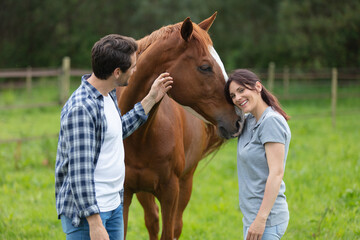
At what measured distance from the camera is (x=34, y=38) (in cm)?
2847

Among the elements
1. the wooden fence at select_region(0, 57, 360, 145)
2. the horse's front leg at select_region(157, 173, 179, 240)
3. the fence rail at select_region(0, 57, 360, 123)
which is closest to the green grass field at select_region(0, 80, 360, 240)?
the horse's front leg at select_region(157, 173, 179, 240)

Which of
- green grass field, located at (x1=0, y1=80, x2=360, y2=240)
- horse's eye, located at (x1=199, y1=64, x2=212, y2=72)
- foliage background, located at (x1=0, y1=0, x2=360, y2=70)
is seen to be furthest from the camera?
foliage background, located at (x1=0, y1=0, x2=360, y2=70)

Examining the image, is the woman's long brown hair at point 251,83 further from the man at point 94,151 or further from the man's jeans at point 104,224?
the man's jeans at point 104,224

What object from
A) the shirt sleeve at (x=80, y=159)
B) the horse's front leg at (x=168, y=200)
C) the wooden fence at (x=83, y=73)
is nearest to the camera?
the shirt sleeve at (x=80, y=159)

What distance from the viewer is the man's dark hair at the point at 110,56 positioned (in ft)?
6.03

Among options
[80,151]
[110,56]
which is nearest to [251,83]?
[110,56]

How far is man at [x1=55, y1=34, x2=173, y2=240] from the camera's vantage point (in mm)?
1711

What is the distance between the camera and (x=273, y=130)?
1.99 m

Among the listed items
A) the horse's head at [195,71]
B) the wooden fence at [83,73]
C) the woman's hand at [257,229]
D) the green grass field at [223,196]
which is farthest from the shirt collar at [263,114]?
the wooden fence at [83,73]

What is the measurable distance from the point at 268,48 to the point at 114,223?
81.4ft

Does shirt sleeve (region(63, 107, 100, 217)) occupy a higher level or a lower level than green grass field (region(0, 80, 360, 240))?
higher

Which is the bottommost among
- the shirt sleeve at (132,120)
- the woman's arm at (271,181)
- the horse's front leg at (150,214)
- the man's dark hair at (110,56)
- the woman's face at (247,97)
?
the horse's front leg at (150,214)

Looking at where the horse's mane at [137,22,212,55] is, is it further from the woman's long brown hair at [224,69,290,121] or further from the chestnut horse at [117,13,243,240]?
the woman's long brown hair at [224,69,290,121]

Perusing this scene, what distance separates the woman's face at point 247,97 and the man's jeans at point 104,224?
2.95ft
